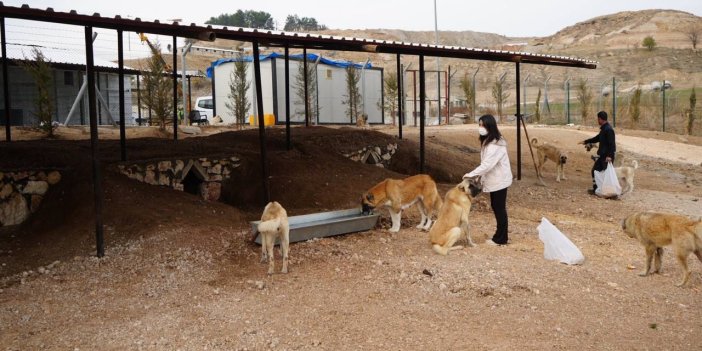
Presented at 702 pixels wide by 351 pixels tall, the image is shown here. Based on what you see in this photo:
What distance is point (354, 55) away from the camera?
76.6m

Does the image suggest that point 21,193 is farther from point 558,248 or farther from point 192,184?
point 558,248

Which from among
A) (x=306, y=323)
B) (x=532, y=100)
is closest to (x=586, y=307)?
(x=306, y=323)

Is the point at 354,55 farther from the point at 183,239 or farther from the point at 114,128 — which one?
the point at 183,239

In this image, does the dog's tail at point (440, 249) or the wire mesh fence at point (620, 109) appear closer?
the dog's tail at point (440, 249)

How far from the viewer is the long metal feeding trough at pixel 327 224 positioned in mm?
9211

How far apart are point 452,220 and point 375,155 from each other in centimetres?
712

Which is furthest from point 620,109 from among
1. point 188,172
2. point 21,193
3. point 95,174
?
point 95,174

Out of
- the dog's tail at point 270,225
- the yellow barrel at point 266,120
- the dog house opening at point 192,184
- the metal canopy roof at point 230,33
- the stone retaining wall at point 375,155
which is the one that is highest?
the metal canopy roof at point 230,33

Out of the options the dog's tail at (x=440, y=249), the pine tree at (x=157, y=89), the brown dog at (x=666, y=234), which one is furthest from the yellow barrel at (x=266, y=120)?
the brown dog at (x=666, y=234)

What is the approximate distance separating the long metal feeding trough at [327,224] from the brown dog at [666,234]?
12.1 ft

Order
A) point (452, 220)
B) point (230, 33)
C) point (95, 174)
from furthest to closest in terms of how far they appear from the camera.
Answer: point (230, 33), point (452, 220), point (95, 174)

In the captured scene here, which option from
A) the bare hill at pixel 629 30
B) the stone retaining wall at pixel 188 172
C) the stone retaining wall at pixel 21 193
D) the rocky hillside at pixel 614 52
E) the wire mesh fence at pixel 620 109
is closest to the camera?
the stone retaining wall at pixel 21 193

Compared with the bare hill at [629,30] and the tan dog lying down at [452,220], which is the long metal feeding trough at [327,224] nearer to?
the tan dog lying down at [452,220]

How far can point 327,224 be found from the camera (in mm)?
9516
